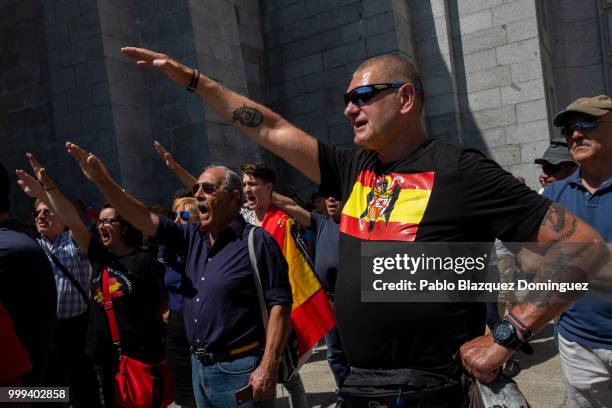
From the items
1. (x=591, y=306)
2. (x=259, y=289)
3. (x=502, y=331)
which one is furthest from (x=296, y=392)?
(x=502, y=331)

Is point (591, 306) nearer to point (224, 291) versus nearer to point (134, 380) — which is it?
point (224, 291)

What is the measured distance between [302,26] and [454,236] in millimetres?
9793

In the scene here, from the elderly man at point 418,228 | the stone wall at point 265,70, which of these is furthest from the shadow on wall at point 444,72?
the elderly man at point 418,228

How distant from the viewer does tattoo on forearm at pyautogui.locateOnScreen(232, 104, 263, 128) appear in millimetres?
2521

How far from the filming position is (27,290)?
2729 mm

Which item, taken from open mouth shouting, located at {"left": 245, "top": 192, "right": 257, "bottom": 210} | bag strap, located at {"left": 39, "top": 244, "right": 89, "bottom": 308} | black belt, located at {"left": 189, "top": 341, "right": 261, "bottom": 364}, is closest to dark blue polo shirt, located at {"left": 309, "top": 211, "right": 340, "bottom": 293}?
open mouth shouting, located at {"left": 245, "top": 192, "right": 257, "bottom": 210}

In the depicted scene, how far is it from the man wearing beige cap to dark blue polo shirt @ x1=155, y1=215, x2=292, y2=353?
5.14ft

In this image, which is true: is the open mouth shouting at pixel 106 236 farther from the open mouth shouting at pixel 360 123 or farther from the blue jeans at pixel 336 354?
the open mouth shouting at pixel 360 123

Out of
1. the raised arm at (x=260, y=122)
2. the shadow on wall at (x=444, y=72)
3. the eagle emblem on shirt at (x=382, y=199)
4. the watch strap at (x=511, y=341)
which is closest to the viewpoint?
the watch strap at (x=511, y=341)

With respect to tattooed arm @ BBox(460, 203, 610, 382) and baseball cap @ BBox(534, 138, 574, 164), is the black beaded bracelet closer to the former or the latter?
tattooed arm @ BBox(460, 203, 610, 382)

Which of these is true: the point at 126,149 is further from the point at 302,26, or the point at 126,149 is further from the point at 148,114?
the point at 302,26

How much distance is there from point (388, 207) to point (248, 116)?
0.87 m

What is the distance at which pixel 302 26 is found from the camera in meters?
11.0

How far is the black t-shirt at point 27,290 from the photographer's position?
2662 millimetres
